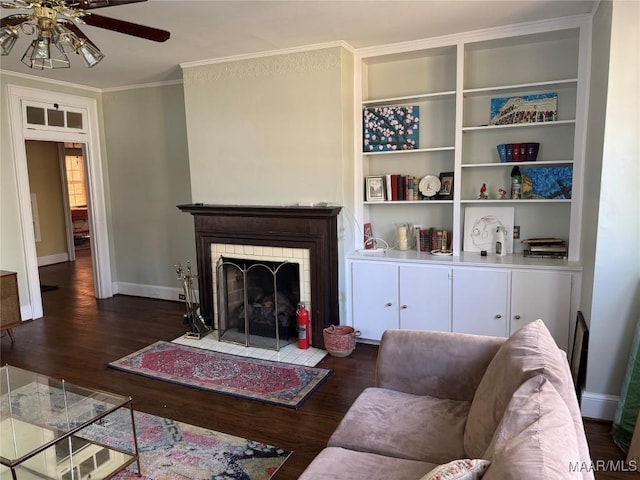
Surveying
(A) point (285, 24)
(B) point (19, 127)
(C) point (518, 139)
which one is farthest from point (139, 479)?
(B) point (19, 127)

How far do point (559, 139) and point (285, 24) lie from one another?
2321 mm

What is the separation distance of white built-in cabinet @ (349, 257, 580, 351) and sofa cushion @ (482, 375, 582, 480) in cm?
201

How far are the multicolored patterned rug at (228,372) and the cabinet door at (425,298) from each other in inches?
33.8

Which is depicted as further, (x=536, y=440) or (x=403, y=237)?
(x=403, y=237)

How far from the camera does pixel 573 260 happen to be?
11.1 feet

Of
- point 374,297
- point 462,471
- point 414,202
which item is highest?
point 414,202

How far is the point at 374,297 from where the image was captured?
3.84 meters

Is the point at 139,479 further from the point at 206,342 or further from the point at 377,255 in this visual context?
the point at 377,255

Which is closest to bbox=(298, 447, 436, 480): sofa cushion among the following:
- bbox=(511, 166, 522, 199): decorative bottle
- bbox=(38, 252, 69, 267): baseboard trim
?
bbox=(511, 166, 522, 199): decorative bottle

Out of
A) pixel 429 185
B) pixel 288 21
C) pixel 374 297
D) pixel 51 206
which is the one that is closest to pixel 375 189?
pixel 429 185

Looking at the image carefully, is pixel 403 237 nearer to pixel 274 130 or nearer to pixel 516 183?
pixel 516 183

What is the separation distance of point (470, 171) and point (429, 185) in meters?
0.37

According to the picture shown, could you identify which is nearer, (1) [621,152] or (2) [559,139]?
(1) [621,152]

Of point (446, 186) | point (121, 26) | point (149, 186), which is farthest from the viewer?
point (149, 186)
